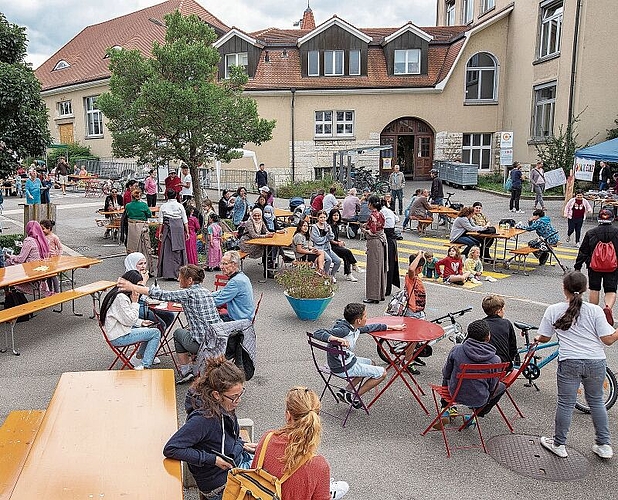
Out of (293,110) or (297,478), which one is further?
(293,110)

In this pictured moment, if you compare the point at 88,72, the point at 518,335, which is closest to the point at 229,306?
the point at 518,335

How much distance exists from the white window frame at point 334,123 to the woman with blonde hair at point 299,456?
28667 millimetres

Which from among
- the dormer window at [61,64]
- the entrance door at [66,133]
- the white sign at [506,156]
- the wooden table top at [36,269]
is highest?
the dormer window at [61,64]

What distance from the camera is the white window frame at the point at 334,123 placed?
102ft

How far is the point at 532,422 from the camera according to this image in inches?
248

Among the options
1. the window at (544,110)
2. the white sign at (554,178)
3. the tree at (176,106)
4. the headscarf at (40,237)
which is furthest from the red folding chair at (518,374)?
the window at (544,110)

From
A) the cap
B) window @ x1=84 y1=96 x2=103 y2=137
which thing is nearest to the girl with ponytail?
the cap

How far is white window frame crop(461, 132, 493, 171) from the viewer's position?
31.9 metres

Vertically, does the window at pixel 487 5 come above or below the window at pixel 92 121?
above

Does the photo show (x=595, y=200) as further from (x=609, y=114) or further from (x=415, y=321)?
(x=415, y=321)

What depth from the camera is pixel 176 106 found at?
45.8ft

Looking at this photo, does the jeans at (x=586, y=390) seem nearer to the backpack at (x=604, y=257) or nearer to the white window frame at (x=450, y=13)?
the backpack at (x=604, y=257)

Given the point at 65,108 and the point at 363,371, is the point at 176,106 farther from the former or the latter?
the point at 65,108

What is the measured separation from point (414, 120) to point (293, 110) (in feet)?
21.5
